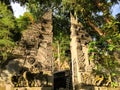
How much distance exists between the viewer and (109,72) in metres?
12.4

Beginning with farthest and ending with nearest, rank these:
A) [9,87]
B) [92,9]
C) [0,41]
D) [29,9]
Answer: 1. [29,9]
2. [92,9]
3. [9,87]
4. [0,41]

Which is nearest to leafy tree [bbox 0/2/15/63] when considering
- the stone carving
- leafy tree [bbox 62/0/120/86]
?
the stone carving

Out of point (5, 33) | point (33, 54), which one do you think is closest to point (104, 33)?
point (33, 54)

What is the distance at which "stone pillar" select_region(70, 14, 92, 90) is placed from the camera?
11922 millimetres

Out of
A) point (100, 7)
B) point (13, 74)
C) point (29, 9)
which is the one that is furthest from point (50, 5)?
point (13, 74)

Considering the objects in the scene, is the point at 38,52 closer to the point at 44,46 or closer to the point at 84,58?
the point at 44,46

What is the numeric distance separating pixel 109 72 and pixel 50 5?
588 cm

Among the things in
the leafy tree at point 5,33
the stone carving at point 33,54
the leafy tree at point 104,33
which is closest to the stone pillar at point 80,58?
the leafy tree at point 104,33

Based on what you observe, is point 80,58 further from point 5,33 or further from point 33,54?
point 5,33

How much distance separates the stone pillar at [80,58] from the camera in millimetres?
11922

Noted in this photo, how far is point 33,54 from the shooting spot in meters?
11.6

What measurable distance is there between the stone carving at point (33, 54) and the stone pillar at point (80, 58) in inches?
54.5

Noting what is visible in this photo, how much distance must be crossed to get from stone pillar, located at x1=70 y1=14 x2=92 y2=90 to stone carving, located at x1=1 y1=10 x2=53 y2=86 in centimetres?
138

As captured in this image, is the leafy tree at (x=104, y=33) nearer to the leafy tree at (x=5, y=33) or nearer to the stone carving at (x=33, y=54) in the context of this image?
the stone carving at (x=33, y=54)
